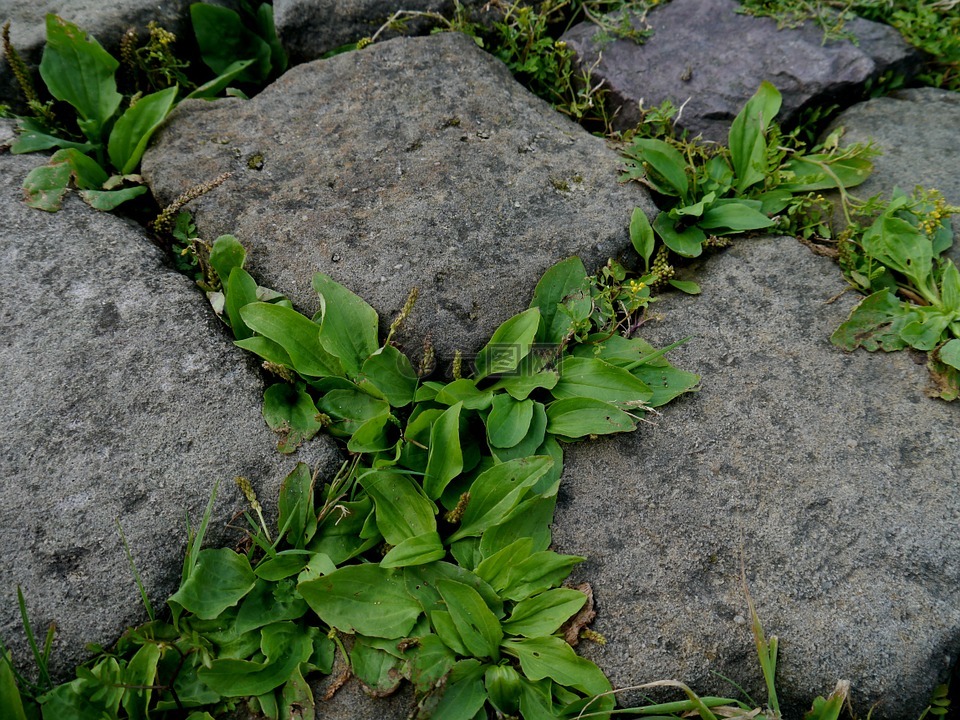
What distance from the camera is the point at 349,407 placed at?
2639 mm

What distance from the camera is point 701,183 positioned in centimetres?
320

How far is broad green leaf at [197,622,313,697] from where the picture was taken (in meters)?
2.14

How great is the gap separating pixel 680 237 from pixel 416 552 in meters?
1.77

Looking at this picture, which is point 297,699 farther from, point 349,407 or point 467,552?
point 349,407

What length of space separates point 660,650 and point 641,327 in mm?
1249

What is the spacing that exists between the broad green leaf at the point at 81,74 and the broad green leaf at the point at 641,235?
→ 237 centimetres

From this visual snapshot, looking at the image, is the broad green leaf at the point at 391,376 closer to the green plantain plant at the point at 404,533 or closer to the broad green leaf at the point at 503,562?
the green plantain plant at the point at 404,533

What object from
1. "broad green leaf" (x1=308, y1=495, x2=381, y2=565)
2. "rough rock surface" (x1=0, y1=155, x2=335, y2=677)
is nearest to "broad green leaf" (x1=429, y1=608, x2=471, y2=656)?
"broad green leaf" (x1=308, y1=495, x2=381, y2=565)

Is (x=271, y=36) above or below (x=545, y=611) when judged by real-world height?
above

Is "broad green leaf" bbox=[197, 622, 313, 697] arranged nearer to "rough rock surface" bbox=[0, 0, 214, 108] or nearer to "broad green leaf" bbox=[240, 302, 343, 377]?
"broad green leaf" bbox=[240, 302, 343, 377]

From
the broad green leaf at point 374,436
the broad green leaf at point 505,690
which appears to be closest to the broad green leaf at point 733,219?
the broad green leaf at point 374,436

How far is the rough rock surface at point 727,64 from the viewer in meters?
3.45

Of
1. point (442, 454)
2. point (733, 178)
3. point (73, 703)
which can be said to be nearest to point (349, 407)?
point (442, 454)

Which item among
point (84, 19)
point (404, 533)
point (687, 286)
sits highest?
point (84, 19)
